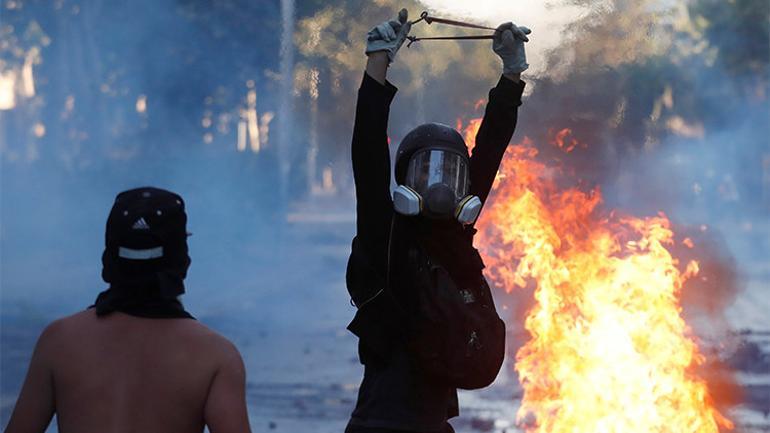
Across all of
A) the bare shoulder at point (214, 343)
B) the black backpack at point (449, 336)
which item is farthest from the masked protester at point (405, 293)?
the bare shoulder at point (214, 343)

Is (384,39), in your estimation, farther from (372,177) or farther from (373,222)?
(373,222)

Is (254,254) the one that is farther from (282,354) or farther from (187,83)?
(282,354)

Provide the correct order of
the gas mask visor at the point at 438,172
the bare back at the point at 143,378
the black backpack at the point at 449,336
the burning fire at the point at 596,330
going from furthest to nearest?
the burning fire at the point at 596,330 < the gas mask visor at the point at 438,172 < the black backpack at the point at 449,336 < the bare back at the point at 143,378

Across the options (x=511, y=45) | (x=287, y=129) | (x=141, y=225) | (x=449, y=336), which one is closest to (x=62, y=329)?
(x=141, y=225)

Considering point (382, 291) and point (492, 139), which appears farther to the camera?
point (492, 139)

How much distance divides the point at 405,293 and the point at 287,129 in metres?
9.50

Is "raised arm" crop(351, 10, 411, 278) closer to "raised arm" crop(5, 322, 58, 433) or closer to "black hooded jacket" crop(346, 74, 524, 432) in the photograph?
"black hooded jacket" crop(346, 74, 524, 432)

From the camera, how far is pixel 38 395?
256 cm

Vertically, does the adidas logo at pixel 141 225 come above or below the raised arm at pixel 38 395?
above

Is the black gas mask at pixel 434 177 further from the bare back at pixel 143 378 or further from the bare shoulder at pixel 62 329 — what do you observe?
the bare shoulder at pixel 62 329

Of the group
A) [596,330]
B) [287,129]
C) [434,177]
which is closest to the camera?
[434,177]

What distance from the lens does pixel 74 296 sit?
1333 centimetres

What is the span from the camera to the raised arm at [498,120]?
3.39 meters

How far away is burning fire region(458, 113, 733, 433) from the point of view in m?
5.36
